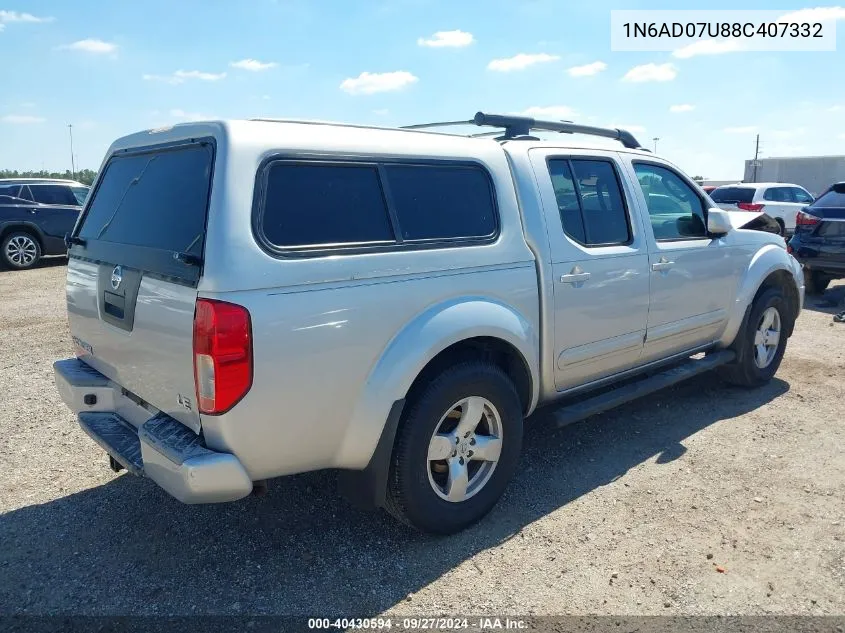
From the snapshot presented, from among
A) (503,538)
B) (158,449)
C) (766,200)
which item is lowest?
(503,538)

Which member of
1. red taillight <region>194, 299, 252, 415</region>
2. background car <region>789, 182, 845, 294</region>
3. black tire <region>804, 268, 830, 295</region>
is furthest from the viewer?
black tire <region>804, 268, 830, 295</region>

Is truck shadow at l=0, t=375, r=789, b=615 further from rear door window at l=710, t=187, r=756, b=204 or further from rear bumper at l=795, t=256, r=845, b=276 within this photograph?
rear door window at l=710, t=187, r=756, b=204

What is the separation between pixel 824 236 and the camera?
8.96 metres

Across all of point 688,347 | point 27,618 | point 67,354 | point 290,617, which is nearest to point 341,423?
point 290,617

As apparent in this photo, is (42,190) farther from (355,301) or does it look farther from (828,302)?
(828,302)

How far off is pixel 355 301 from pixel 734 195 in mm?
16350

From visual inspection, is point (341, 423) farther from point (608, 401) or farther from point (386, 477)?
point (608, 401)

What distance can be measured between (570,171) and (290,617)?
9.29ft

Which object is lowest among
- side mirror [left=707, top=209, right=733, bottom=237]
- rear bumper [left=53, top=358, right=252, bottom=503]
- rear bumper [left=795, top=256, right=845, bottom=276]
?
rear bumper [left=53, top=358, right=252, bottom=503]

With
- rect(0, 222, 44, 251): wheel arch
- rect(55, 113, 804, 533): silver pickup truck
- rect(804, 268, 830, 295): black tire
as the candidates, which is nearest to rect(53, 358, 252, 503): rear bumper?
rect(55, 113, 804, 533): silver pickup truck

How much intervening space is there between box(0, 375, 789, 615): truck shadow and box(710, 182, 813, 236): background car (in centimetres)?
1408

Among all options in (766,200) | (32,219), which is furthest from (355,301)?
(766,200)

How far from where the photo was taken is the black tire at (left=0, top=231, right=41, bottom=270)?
41.4 ft

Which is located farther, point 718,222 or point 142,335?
point 718,222
